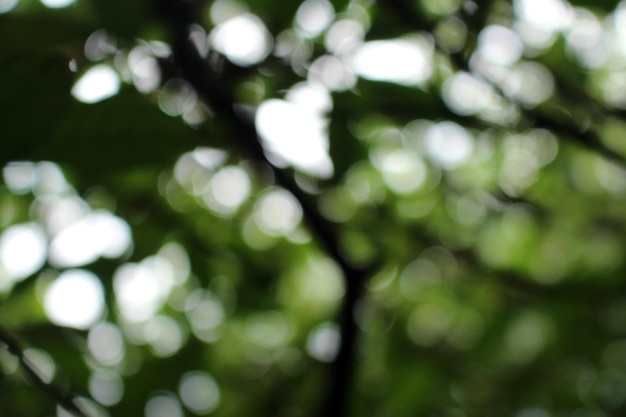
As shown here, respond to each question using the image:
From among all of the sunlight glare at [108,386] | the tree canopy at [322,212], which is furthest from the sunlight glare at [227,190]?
the sunlight glare at [108,386]

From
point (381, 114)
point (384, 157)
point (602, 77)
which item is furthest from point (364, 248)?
point (602, 77)

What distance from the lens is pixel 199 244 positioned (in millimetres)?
811

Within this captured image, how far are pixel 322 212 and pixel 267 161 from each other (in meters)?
0.24

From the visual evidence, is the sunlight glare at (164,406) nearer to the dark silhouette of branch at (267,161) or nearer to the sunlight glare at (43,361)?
the sunlight glare at (43,361)

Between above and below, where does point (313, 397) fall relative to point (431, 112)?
below

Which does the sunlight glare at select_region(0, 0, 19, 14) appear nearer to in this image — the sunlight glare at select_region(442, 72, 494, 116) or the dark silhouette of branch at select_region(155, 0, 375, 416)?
the dark silhouette of branch at select_region(155, 0, 375, 416)

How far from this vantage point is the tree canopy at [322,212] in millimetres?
557

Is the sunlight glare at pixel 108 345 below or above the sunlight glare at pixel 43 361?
below

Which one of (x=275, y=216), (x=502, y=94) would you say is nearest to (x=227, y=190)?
(x=275, y=216)

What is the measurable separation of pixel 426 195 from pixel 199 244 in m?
0.42

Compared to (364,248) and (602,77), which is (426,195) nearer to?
(364,248)

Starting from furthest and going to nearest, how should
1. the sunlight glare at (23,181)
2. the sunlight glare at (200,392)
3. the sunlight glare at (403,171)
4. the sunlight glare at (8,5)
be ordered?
the sunlight glare at (403,171)
the sunlight glare at (200,392)
the sunlight glare at (23,181)
the sunlight glare at (8,5)

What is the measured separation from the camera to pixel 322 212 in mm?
884

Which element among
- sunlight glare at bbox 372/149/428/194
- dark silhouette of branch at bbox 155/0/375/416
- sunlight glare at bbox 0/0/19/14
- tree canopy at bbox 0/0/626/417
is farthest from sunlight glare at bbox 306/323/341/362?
sunlight glare at bbox 0/0/19/14
